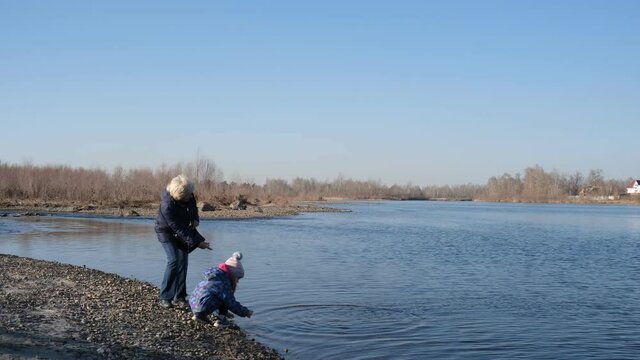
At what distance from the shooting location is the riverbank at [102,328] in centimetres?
789

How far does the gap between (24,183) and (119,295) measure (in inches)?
2752

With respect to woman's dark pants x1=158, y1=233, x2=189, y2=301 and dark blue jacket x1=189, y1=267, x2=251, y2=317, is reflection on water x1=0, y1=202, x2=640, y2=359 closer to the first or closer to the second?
dark blue jacket x1=189, y1=267, x2=251, y2=317

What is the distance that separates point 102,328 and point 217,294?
176cm

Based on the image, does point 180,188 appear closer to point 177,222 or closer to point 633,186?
point 177,222

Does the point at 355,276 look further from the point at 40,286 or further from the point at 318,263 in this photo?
the point at 40,286

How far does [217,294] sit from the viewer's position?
9.95 metres

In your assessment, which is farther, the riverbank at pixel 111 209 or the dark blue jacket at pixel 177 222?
the riverbank at pixel 111 209

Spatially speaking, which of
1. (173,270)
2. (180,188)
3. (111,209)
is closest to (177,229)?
(180,188)

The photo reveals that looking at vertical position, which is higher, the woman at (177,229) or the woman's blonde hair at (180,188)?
the woman's blonde hair at (180,188)

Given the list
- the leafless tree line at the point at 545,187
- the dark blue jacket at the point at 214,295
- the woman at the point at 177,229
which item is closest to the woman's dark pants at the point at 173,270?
the woman at the point at 177,229

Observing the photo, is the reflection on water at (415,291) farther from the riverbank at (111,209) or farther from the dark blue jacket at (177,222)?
the riverbank at (111,209)

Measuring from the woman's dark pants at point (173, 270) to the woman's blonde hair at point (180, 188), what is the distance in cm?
73

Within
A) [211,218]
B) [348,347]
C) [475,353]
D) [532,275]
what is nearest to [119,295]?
[348,347]

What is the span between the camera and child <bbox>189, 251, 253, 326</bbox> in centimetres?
995
